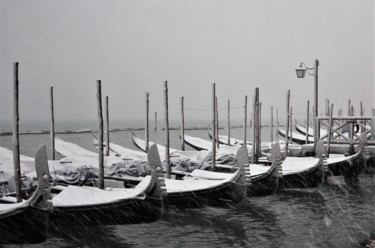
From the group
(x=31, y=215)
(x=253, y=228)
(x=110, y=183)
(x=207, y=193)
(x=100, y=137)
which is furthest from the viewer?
(x=110, y=183)

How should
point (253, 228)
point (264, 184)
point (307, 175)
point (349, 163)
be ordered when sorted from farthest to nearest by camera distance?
1. point (349, 163)
2. point (307, 175)
3. point (264, 184)
4. point (253, 228)

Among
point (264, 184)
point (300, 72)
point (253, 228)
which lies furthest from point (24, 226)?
point (300, 72)

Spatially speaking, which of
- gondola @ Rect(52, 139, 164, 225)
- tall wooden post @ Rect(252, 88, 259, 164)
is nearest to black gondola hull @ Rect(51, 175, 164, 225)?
gondola @ Rect(52, 139, 164, 225)

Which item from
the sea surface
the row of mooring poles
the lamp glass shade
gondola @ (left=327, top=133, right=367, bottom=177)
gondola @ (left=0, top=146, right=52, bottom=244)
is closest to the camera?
gondola @ (left=0, top=146, right=52, bottom=244)

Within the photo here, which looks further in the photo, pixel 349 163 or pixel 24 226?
pixel 349 163

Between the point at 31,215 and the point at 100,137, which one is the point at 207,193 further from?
the point at 31,215

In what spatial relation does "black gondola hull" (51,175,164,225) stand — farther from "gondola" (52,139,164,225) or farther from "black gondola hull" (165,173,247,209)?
"black gondola hull" (165,173,247,209)

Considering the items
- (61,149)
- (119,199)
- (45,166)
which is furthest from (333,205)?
(61,149)

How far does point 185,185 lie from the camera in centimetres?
859

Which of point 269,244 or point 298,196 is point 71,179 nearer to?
point 269,244

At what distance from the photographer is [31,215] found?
6250mm

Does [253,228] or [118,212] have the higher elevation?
[118,212]

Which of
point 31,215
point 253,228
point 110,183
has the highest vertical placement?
point 31,215

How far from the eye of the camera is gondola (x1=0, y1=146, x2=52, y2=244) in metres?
6.23
